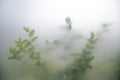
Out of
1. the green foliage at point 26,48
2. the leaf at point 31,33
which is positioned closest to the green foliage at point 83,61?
the green foliage at point 26,48

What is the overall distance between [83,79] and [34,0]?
0.85 meters

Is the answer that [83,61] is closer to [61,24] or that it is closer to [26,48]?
[61,24]

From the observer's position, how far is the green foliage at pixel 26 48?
1.67 m

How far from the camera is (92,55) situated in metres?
1.75

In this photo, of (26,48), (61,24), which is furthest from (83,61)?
(26,48)

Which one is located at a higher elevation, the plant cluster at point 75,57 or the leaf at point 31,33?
the leaf at point 31,33

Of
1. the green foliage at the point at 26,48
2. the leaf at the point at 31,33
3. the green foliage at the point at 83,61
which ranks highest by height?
the leaf at the point at 31,33

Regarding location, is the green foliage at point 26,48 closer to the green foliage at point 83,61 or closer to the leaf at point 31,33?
the leaf at point 31,33

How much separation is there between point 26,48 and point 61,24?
A: 384 millimetres

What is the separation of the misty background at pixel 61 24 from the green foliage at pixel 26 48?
51 millimetres

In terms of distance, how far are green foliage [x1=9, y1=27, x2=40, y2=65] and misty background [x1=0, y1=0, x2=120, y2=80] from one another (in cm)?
5

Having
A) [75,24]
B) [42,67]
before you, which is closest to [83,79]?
[42,67]

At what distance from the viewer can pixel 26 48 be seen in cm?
170

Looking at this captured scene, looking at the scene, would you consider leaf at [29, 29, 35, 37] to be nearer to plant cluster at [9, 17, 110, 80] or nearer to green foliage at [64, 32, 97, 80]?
plant cluster at [9, 17, 110, 80]
